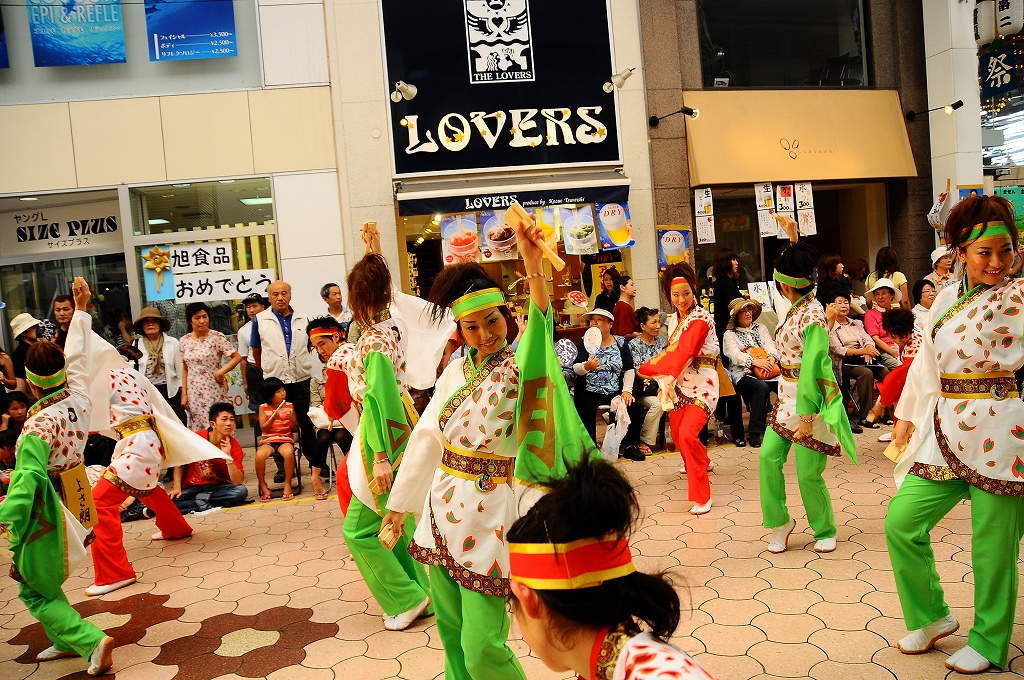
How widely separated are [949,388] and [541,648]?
7.40 feet

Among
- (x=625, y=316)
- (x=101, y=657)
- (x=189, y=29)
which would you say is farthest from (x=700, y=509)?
(x=189, y=29)

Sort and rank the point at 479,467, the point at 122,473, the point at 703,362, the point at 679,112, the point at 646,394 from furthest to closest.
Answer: the point at 679,112 → the point at 646,394 → the point at 703,362 → the point at 122,473 → the point at 479,467

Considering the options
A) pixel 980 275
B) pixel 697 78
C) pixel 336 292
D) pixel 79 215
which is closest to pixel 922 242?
pixel 697 78

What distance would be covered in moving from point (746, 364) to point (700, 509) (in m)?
2.56

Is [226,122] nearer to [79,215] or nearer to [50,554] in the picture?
[79,215]

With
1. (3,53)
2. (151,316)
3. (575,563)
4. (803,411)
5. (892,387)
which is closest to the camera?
(575,563)

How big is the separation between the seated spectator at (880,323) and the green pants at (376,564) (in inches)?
232

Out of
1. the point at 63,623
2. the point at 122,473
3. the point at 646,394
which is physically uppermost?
the point at 122,473

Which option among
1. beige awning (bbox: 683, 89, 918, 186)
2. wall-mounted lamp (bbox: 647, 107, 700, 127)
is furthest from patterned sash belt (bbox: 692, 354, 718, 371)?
wall-mounted lamp (bbox: 647, 107, 700, 127)

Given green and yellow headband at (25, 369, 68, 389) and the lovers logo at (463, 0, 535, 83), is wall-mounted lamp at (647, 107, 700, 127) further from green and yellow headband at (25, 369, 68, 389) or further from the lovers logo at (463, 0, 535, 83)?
green and yellow headband at (25, 369, 68, 389)

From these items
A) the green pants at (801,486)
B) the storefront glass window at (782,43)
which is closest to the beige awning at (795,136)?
the storefront glass window at (782,43)

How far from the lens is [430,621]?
157 inches

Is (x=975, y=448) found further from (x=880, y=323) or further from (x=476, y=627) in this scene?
(x=880, y=323)

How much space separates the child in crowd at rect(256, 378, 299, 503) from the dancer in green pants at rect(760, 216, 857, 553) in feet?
13.2
